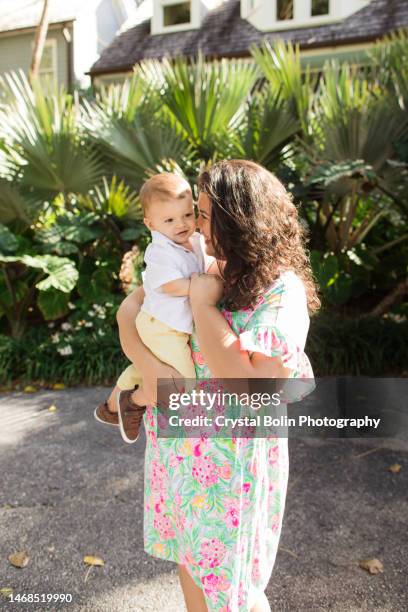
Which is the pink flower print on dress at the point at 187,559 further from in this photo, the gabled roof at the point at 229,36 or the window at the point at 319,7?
the window at the point at 319,7

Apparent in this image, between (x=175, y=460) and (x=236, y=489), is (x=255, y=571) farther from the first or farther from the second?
(x=175, y=460)

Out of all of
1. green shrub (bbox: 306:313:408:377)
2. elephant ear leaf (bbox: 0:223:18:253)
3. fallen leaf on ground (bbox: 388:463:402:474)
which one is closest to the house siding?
elephant ear leaf (bbox: 0:223:18:253)

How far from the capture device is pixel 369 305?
655 centimetres

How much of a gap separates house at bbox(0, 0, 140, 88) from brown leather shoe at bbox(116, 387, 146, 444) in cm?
1527

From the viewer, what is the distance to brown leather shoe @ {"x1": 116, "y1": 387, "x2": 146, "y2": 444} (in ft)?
6.25

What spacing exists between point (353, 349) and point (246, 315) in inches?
162

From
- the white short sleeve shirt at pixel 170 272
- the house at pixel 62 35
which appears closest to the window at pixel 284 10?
the house at pixel 62 35

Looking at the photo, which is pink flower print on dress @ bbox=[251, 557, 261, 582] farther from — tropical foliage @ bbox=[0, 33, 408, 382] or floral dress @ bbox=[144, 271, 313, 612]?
tropical foliage @ bbox=[0, 33, 408, 382]

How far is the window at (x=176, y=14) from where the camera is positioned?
15.1 m

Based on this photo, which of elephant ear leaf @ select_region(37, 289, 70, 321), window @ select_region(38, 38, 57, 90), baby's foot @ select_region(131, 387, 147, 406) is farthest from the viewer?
window @ select_region(38, 38, 57, 90)

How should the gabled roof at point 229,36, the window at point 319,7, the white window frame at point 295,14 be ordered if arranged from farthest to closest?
the window at point 319,7, the white window frame at point 295,14, the gabled roof at point 229,36

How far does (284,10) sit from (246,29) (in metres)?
0.98

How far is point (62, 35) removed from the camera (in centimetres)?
1582

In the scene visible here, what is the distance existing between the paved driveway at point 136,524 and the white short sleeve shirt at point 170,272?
1429 mm
